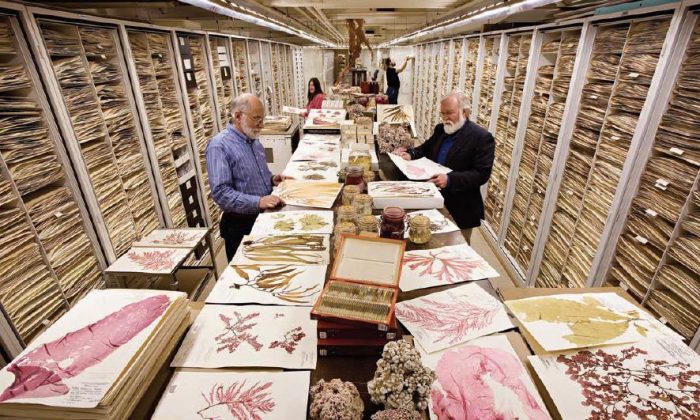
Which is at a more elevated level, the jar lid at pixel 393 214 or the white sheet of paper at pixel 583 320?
the jar lid at pixel 393 214

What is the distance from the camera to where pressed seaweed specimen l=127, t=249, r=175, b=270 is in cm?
282

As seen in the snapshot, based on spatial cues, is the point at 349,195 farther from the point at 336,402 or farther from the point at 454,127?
the point at 454,127

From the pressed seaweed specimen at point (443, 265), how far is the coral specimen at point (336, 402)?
31.0 inches

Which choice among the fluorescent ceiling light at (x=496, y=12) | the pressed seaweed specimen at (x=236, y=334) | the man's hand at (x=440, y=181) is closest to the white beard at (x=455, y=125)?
the man's hand at (x=440, y=181)

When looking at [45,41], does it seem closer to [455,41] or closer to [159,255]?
[159,255]

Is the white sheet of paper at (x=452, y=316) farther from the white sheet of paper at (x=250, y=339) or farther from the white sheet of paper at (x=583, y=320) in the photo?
the white sheet of paper at (x=250, y=339)

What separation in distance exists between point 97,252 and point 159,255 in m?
0.54

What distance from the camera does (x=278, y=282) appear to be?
5.09 feet

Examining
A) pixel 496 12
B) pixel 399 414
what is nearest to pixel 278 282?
pixel 399 414

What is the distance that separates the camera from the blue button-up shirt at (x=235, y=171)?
8.20 ft

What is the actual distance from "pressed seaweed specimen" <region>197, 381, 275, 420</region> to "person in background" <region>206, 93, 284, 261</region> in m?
1.43

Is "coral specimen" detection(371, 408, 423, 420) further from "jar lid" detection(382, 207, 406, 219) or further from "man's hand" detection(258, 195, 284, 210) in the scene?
"man's hand" detection(258, 195, 284, 210)

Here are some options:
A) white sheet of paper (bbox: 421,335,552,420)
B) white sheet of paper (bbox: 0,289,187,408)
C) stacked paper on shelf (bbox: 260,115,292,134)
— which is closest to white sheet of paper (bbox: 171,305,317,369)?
white sheet of paper (bbox: 0,289,187,408)

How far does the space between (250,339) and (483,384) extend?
83 cm
